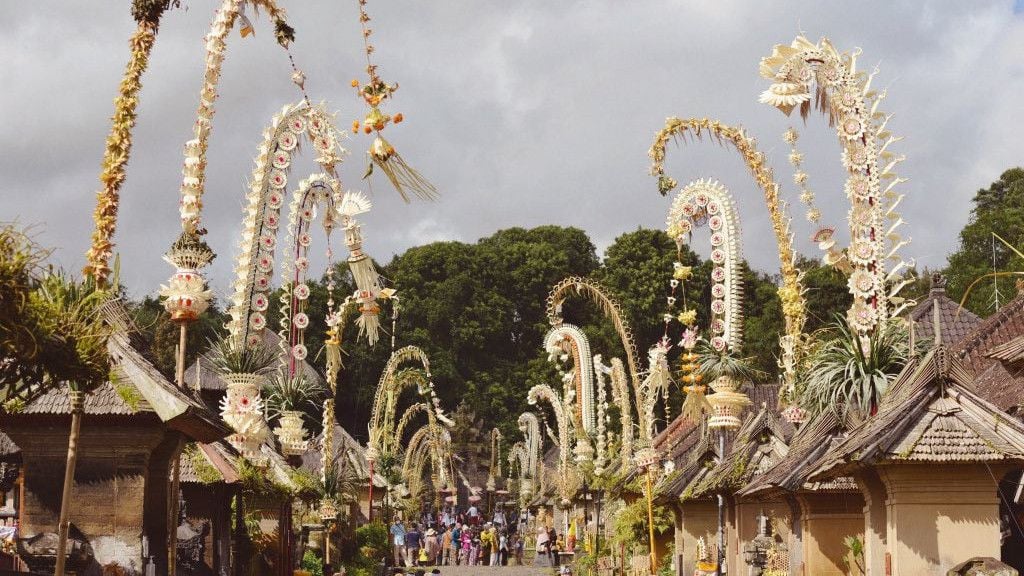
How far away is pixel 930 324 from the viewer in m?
28.2

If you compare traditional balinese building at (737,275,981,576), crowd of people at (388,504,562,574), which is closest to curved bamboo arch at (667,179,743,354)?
traditional balinese building at (737,275,981,576)

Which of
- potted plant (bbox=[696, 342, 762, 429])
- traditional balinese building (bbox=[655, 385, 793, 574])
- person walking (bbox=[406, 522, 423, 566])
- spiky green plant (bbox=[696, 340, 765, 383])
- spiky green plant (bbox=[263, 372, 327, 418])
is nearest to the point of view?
traditional balinese building (bbox=[655, 385, 793, 574])

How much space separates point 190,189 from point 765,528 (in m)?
10.8

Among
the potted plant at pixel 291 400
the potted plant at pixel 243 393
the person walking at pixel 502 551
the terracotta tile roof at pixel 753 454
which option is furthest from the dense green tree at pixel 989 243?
the potted plant at pixel 243 393

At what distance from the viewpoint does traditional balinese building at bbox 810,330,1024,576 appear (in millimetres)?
14664

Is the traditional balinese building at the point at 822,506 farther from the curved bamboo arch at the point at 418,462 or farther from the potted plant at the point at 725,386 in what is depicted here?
the curved bamboo arch at the point at 418,462

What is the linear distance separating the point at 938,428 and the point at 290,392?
14.8 metres

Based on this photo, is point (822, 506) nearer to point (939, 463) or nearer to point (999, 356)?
point (999, 356)

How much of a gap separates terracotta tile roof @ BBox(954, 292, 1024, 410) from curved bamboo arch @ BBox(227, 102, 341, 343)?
11672mm

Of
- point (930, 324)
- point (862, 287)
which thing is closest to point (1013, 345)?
point (862, 287)

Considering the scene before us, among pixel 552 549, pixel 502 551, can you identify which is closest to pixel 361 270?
pixel 552 549

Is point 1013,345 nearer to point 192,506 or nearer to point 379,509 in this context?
point 192,506

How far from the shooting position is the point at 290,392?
1045 inches

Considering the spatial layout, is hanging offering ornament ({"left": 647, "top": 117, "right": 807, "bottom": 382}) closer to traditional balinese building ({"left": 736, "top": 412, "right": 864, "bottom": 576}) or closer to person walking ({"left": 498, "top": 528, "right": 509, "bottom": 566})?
traditional balinese building ({"left": 736, "top": 412, "right": 864, "bottom": 576})
